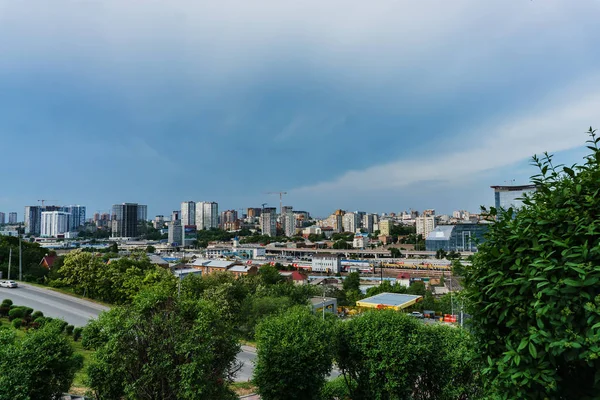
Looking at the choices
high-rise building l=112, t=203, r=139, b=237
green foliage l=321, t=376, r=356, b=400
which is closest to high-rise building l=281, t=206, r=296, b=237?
high-rise building l=112, t=203, r=139, b=237

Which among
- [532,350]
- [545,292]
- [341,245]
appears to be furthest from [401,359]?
[341,245]

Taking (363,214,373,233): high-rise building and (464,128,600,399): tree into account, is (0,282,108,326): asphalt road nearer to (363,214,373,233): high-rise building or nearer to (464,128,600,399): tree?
(464,128,600,399): tree

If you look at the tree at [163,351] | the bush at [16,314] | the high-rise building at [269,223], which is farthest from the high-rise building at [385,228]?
the tree at [163,351]

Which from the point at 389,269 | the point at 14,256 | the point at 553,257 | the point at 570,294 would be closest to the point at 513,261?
the point at 553,257

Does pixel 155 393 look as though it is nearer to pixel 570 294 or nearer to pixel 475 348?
pixel 475 348

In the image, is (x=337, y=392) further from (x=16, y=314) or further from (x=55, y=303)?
(x=55, y=303)
